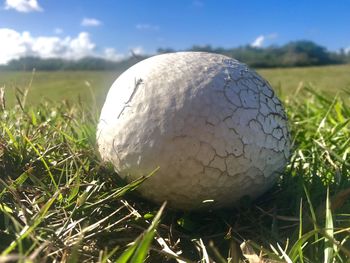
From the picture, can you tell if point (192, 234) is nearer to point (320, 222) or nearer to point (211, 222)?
point (211, 222)

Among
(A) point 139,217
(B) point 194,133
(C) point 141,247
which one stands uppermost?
(B) point 194,133

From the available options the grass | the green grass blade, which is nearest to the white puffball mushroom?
the grass

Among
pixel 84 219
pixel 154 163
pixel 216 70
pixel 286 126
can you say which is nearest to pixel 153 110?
pixel 154 163

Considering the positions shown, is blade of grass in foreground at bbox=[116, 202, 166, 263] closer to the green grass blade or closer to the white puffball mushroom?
the green grass blade

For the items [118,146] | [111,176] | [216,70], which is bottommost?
[111,176]

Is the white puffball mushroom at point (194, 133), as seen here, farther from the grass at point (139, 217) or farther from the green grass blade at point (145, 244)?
the green grass blade at point (145, 244)

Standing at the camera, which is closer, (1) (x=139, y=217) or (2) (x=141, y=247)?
(2) (x=141, y=247)

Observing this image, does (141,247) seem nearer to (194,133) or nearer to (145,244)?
(145,244)

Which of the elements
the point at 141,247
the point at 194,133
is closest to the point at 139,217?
the point at 194,133
